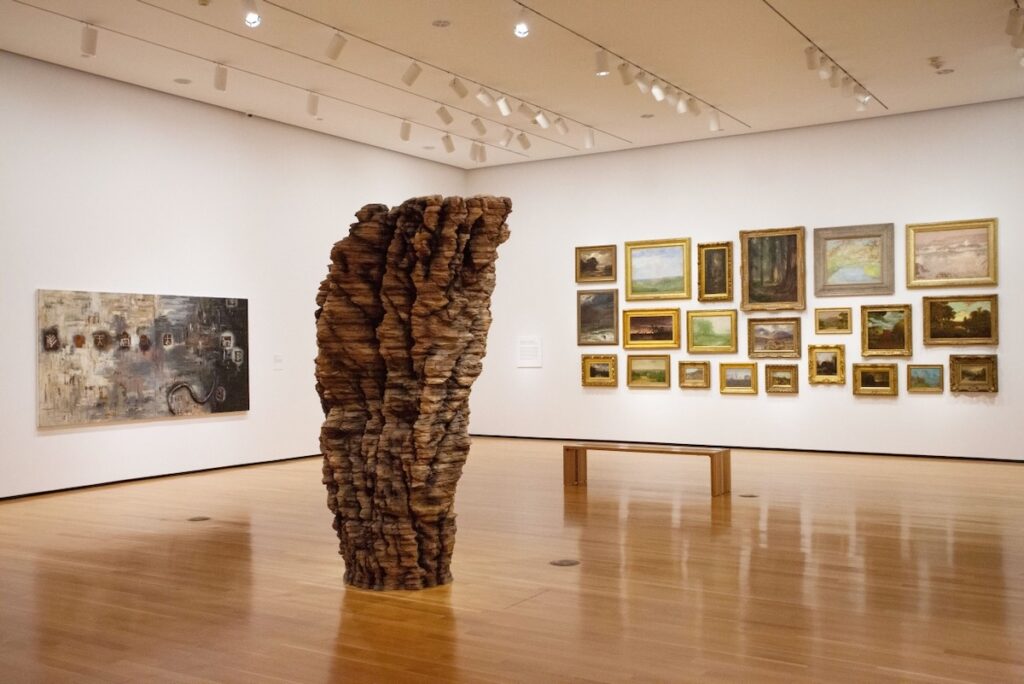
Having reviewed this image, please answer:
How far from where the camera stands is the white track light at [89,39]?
10.7 meters

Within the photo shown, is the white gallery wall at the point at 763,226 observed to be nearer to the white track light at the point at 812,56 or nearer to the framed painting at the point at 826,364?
the framed painting at the point at 826,364

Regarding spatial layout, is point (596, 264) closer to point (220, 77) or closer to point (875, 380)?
point (875, 380)

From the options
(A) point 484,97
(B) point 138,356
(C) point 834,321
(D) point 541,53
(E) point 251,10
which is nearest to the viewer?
(E) point 251,10

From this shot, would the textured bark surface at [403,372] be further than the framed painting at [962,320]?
No

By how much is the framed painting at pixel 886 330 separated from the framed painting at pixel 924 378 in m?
0.28

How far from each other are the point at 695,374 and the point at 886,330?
10.8 feet

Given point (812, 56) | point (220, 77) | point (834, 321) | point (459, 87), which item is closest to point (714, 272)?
point (834, 321)

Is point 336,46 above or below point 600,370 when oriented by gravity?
above

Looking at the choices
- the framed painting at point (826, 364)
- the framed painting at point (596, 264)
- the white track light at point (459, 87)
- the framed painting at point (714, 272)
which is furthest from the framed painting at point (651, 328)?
the white track light at point (459, 87)

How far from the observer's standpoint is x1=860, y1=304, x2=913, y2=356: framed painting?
1559 centimetres

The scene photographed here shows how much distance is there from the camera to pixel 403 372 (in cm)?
746

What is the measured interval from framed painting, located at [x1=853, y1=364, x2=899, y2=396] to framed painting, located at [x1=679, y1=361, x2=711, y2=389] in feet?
8.21

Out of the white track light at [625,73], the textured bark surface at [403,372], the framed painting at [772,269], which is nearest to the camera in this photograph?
the textured bark surface at [403,372]

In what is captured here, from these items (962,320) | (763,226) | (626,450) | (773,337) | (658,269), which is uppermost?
(763,226)
